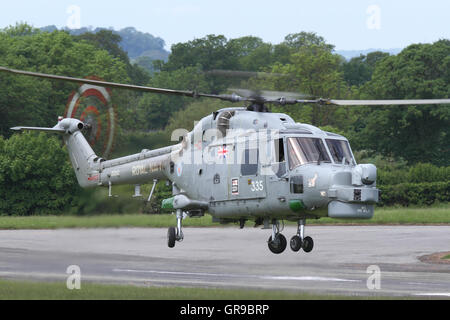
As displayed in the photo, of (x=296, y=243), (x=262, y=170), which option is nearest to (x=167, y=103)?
(x=262, y=170)

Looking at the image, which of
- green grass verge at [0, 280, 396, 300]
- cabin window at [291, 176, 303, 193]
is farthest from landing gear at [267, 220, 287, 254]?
green grass verge at [0, 280, 396, 300]

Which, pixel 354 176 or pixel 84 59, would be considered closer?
pixel 354 176

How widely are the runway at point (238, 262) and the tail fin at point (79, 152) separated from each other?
8.50 feet

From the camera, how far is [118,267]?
2888 centimetres

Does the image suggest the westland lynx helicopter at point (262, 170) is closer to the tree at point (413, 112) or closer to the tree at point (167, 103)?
the tree at point (413, 112)

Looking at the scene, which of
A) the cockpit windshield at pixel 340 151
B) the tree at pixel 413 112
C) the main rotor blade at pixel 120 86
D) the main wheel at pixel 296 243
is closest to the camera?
the main rotor blade at pixel 120 86

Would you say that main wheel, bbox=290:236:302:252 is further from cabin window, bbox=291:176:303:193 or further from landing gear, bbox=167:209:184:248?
landing gear, bbox=167:209:184:248

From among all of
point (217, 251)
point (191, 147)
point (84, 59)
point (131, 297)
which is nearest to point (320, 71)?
point (84, 59)

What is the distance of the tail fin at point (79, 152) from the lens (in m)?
32.8

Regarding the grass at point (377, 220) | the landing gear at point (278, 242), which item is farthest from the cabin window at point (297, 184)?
the grass at point (377, 220)

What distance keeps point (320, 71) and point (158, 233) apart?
152 ft

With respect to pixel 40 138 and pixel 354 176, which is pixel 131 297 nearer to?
pixel 354 176

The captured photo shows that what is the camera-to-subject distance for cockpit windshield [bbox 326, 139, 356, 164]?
78.7 ft

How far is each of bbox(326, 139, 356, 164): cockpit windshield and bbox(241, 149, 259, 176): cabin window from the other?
2333 mm
